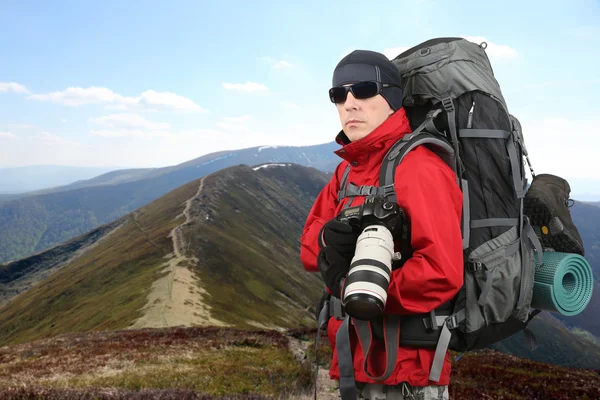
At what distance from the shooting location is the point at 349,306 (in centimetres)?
288

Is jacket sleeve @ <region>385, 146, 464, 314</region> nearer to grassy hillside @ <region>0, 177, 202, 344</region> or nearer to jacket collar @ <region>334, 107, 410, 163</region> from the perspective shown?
jacket collar @ <region>334, 107, 410, 163</region>

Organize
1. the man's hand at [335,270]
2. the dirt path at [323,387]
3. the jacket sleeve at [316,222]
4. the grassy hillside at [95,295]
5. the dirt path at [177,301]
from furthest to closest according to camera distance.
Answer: the grassy hillside at [95,295]
the dirt path at [177,301]
the dirt path at [323,387]
the jacket sleeve at [316,222]
the man's hand at [335,270]

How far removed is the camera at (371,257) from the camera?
9.37 ft

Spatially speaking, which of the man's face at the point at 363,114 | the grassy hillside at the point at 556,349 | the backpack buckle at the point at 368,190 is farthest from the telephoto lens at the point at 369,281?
the grassy hillside at the point at 556,349

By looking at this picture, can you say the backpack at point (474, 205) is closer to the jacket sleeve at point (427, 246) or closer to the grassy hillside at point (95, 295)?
the jacket sleeve at point (427, 246)

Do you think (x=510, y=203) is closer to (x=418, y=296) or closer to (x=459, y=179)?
(x=459, y=179)

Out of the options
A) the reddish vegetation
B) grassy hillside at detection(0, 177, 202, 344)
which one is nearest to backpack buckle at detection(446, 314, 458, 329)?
the reddish vegetation

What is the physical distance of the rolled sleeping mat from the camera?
156 inches

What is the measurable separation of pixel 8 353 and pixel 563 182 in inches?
1167

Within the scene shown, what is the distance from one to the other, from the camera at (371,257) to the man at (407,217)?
0.61 ft

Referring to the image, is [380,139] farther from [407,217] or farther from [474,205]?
[474,205]

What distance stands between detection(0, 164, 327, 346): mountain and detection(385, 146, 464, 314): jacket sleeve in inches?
1436

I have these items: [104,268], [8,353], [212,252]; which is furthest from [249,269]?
[8,353]

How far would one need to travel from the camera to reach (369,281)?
2.88 m
